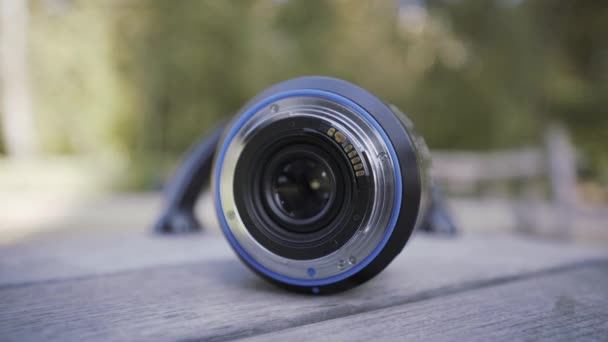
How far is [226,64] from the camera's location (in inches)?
378

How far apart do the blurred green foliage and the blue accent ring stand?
6625mm

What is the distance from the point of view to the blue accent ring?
0.90 m

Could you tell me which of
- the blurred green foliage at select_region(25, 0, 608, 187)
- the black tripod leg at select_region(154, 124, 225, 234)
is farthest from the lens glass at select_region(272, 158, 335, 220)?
the blurred green foliage at select_region(25, 0, 608, 187)

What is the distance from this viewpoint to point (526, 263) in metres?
1.31

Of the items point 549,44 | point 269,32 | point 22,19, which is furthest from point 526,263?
point 22,19

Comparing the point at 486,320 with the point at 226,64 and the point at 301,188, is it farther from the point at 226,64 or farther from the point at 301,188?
the point at 226,64

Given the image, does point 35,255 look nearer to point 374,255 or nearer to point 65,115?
point 374,255

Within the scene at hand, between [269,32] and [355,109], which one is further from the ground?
[269,32]

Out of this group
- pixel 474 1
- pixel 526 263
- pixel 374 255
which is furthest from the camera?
pixel 474 1

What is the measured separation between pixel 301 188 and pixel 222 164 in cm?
18

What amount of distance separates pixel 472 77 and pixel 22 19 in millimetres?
8414

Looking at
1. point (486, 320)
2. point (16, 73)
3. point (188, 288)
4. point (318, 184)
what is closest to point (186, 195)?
point (188, 288)

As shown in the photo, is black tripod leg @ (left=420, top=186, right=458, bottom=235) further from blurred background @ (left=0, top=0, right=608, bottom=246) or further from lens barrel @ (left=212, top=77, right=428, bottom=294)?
blurred background @ (left=0, top=0, right=608, bottom=246)

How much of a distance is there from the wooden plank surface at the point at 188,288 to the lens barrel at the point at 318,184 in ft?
0.28
